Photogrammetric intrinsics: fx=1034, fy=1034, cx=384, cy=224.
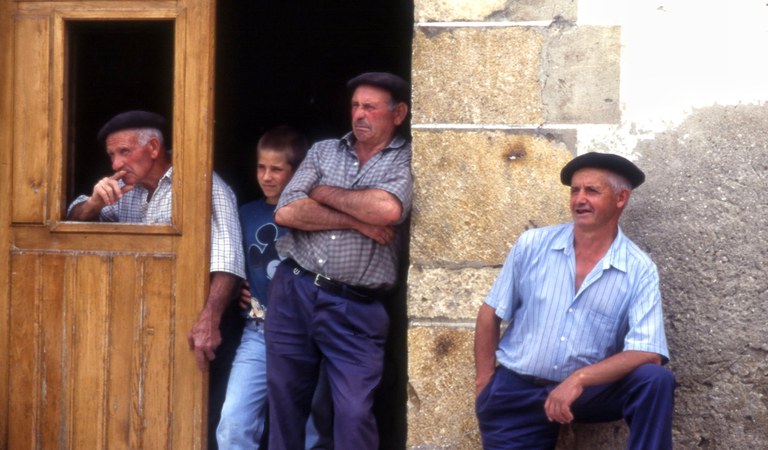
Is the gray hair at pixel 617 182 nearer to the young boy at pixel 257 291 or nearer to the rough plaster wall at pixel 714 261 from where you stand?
the rough plaster wall at pixel 714 261

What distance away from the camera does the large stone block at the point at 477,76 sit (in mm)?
3770

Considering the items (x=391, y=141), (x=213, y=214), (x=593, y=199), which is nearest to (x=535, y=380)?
(x=593, y=199)

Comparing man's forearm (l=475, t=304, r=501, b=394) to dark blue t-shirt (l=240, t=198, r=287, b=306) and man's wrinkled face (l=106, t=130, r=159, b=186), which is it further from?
man's wrinkled face (l=106, t=130, r=159, b=186)

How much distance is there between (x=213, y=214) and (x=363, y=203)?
0.71 m

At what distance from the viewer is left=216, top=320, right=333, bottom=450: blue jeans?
410 cm

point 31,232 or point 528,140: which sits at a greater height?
point 528,140

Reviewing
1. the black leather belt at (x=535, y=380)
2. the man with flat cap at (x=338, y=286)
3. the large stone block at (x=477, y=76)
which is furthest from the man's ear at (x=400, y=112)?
the black leather belt at (x=535, y=380)

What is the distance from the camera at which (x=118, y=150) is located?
4312mm

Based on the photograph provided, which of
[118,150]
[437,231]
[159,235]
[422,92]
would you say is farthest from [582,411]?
[118,150]

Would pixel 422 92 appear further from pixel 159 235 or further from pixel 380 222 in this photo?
pixel 159 235

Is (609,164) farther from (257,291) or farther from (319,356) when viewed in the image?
(257,291)

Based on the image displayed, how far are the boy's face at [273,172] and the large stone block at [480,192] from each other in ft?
2.78

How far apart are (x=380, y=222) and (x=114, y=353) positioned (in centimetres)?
122

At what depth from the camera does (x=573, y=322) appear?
3.37 m
